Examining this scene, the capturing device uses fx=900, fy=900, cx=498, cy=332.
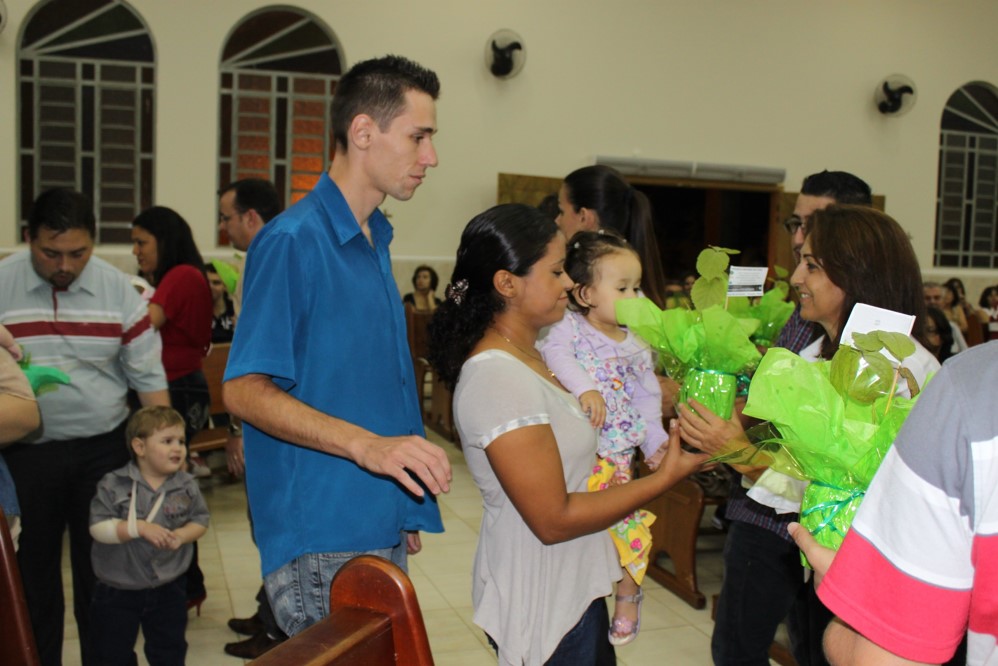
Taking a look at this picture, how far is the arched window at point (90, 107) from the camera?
912 cm

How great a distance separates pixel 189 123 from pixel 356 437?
883 cm

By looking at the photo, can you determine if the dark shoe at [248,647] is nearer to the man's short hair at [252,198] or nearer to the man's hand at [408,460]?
the man's short hair at [252,198]

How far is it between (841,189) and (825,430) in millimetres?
1645

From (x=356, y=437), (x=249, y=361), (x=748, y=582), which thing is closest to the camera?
(x=356, y=437)

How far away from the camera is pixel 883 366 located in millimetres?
1270

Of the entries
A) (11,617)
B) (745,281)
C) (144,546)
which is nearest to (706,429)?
(745,281)

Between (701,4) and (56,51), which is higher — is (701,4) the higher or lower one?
the higher one

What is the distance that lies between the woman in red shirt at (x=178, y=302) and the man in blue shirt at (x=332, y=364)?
2427mm

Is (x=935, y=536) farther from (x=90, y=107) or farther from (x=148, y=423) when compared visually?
(x=90, y=107)

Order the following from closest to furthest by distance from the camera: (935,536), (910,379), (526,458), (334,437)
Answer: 1. (935,536)
2. (910,379)
3. (334,437)
4. (526,458)

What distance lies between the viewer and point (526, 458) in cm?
173

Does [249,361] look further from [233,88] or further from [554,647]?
[233,88]

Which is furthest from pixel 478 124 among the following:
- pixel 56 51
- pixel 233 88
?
pixel 56 51

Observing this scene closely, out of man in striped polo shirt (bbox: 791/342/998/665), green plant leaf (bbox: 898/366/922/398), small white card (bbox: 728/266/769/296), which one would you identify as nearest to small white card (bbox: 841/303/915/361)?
green plant leaf (bbox: 898/366/922/398)
